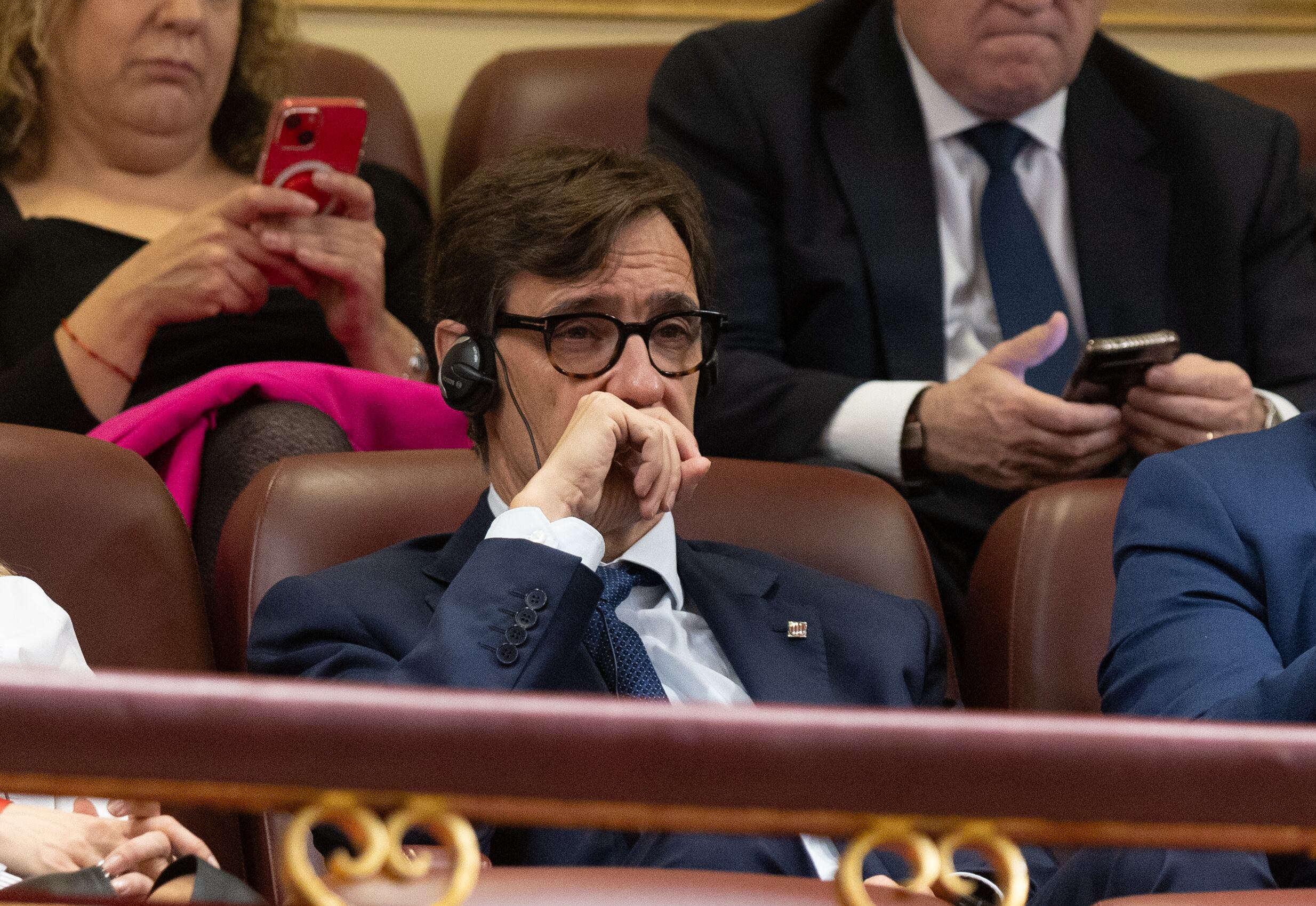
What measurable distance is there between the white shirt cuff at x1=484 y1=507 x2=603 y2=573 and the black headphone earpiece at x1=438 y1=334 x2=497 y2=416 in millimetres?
168

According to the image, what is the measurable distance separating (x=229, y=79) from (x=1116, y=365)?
1.11 m

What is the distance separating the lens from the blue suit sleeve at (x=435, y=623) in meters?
1.05

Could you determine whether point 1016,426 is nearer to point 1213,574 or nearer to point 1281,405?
point 1281,405

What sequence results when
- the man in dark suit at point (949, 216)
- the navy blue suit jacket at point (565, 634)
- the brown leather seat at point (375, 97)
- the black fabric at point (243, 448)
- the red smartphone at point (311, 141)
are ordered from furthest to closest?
1. the brown leather seat at point (375, 97)
2. the man in dark suit at point (949, 216)
3. the red smartphone at point (311, 141)
4. the black fabric at point (243, 448)
5. the navy blue suit jacket at point (565, 634)

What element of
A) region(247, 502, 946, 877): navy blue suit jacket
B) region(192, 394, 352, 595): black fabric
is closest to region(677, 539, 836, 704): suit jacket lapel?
region(247, 502, 946, 877): navy blue suit jacket

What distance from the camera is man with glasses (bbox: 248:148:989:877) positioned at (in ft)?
3.63

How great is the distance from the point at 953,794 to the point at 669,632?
69 centimetres

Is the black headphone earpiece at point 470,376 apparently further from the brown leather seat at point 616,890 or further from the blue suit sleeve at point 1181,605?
the brown leather seat at point 616,890

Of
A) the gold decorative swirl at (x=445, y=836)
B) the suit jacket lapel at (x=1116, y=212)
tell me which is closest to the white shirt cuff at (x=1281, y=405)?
the suit jacket lapel at (x=1116, y=212)

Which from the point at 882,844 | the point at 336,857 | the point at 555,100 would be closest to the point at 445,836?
the point at 336,857

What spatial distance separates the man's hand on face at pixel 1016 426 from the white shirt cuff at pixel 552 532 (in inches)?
23.1

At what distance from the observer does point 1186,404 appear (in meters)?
1.57

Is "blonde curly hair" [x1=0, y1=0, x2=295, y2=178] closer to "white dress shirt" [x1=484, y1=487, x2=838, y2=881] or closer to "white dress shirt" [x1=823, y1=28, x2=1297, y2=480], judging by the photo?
"white dress shirt" [x1=823, y1=28, x2=1297, y2=480]

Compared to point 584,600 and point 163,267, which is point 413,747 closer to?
point 584,600
